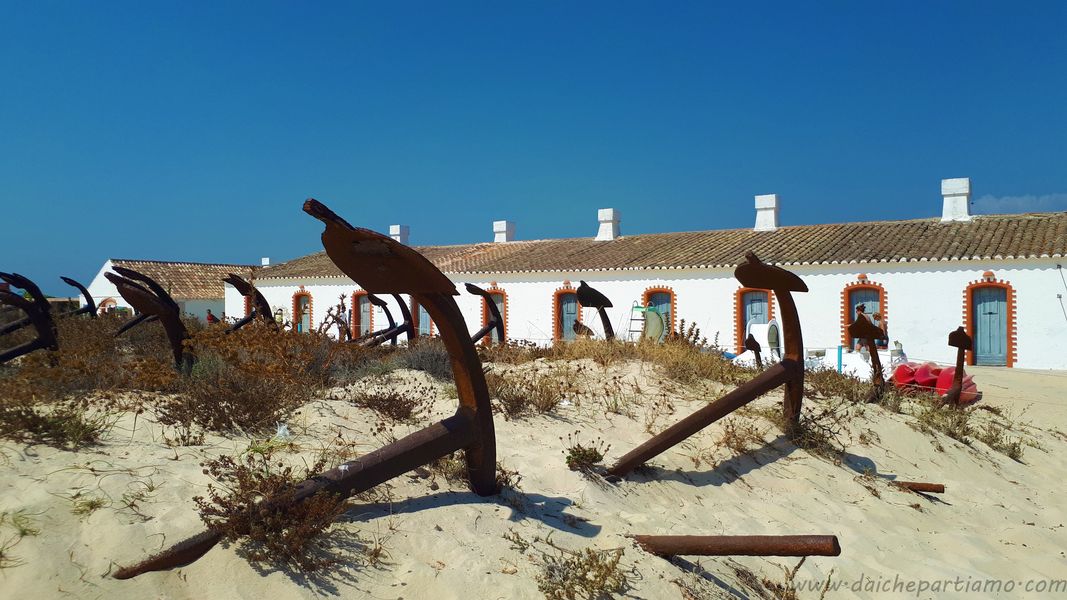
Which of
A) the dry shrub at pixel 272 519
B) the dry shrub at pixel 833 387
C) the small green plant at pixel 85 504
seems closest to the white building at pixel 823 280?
the dry shrub at pixel 833 387

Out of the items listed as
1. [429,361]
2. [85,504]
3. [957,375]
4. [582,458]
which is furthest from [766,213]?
[85,504]

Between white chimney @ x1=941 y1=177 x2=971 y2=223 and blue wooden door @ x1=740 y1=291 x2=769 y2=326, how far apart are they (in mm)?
5759

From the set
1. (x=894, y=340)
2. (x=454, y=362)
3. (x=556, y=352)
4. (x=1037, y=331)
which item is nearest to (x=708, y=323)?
(x=894, y=340)

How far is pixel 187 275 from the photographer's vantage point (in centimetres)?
3241

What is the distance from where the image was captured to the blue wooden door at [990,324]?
1645 centimetres

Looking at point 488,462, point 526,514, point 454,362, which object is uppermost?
point 454,362

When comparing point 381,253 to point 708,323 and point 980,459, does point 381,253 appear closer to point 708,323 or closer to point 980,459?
point 980,459

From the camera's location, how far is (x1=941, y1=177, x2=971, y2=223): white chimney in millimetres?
19734

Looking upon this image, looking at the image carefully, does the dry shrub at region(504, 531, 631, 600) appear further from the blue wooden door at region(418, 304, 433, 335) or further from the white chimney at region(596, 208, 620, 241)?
the white chimney at region(596, 208, 620, 241)

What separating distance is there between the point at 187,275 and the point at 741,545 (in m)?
33.1

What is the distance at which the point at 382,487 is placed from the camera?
386 cm

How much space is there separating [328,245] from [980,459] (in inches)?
252

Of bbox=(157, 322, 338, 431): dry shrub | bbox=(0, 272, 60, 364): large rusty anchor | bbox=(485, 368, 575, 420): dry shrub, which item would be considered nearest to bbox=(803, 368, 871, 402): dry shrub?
bbox=(485, 368, 575, 420): dry shrub

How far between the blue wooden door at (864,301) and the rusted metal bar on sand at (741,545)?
15.2 m
